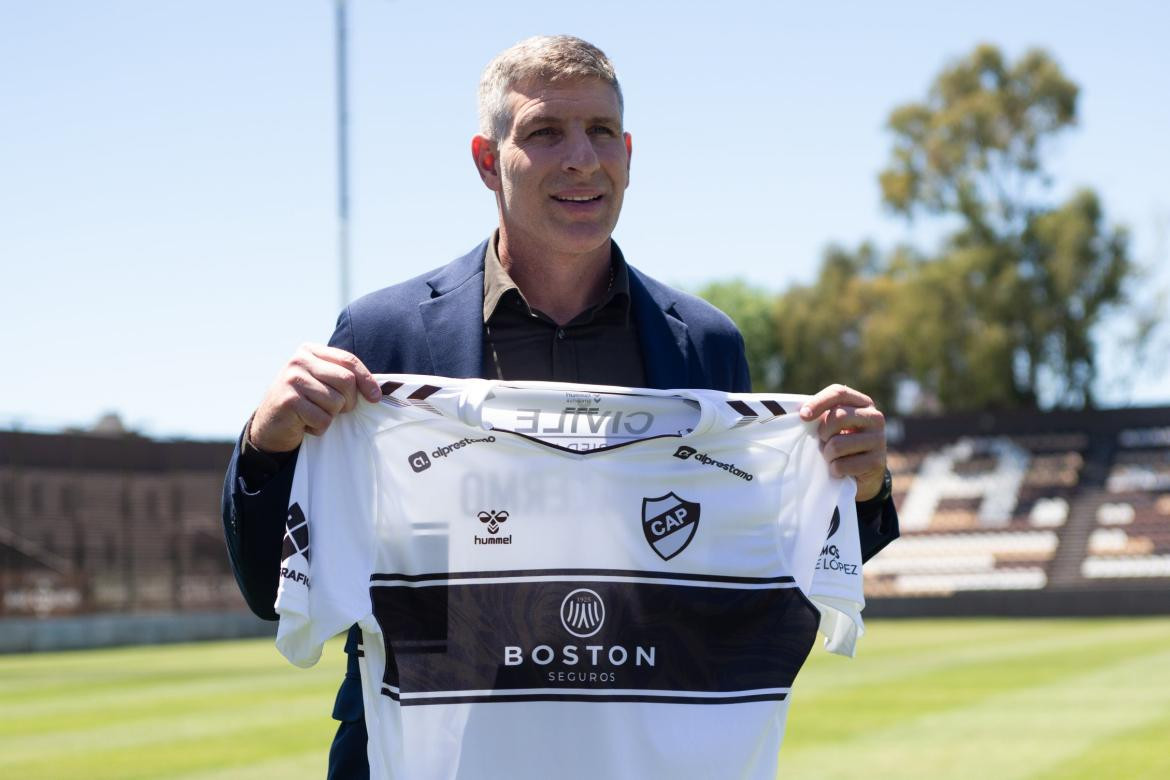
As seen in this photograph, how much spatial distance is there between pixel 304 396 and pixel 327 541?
0.35 meters

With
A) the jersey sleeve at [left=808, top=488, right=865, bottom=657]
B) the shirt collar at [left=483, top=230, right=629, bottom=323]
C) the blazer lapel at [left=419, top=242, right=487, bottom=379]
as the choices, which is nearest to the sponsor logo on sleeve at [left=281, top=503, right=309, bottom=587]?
the blazer lapel at [left=419, top=242, right=487, bottom=379]

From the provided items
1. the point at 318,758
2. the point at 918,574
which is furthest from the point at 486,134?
the point at 918,574

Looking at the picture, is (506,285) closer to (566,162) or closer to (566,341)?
(566,341)

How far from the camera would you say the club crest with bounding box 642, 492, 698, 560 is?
121 inches

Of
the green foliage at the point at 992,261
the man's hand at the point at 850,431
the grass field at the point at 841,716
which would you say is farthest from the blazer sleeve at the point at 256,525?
the green foliage at the point at 992,261

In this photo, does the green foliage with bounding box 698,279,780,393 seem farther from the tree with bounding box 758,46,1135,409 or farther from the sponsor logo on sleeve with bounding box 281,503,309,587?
the sponsor logo on sleeve with bounding box 281,503,309,587

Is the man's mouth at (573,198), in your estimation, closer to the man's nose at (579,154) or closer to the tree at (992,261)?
the man's nose at (579,154)

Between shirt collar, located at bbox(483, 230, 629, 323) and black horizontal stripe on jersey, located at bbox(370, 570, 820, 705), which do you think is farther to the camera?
shirt collar, located at bbox(483, 230, 629, 323)

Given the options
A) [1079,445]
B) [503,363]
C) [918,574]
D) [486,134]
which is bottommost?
[918,574]

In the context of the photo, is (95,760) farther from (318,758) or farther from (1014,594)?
(1014,594)

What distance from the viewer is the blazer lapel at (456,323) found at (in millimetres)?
3084

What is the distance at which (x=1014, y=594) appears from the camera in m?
28.6

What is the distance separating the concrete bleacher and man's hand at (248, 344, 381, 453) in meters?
27.4

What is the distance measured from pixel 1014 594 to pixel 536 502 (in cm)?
2718
